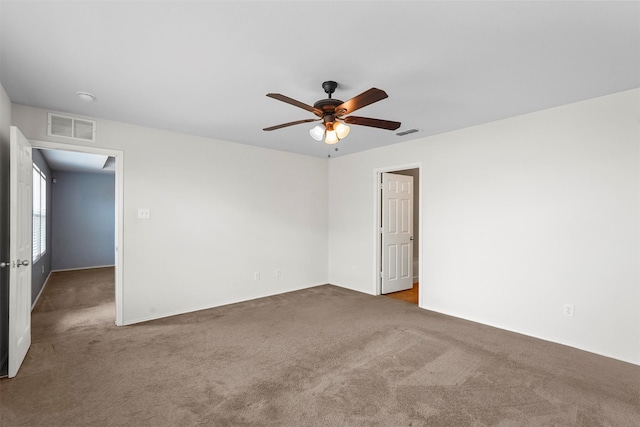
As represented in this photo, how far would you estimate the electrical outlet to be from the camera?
10.2ft

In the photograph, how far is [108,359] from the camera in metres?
2.80

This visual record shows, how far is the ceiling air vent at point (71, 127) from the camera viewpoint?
10.8ft

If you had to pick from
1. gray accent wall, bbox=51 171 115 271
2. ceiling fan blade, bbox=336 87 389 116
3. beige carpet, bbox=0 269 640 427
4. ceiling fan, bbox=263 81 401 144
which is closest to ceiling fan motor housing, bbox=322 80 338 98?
ceiling fan, bbox=263 81 401 144

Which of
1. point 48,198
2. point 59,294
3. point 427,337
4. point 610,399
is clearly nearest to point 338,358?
point 427,337

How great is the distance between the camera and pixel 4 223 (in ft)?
9.05

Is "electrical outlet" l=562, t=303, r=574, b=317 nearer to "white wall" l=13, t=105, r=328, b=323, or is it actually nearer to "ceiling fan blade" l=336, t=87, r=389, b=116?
"ceiling fan blade" l=336, t=87, r=389, b=116

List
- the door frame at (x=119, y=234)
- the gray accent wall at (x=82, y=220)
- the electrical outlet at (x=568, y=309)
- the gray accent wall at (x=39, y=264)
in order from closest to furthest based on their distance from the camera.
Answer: the electrical outlet at (x=568, y=309)
the door frame at (x=119, y=234)
the gray accent wall at (x=39, y=264)
the gray accent wall at (x=82, y=220)

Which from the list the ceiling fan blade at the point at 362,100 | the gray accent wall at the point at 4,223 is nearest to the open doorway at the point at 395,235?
the ceiling fan blade at the point at 362,100

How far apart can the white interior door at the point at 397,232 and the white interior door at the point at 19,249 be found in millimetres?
4376

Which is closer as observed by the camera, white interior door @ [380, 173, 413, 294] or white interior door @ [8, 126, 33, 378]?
white interior door @ [8, 126, 33, 378]

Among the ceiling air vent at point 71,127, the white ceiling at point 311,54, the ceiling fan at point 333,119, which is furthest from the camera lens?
the ceiling air vent at point 71,127

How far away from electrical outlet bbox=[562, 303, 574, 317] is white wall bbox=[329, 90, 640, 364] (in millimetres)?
49

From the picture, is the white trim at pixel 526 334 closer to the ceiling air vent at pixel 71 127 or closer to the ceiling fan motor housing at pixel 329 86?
the ceiling fan motor housing at pixel 329 86

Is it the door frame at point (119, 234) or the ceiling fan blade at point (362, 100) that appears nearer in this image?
the ceiling fan blade at point (362, 100)
